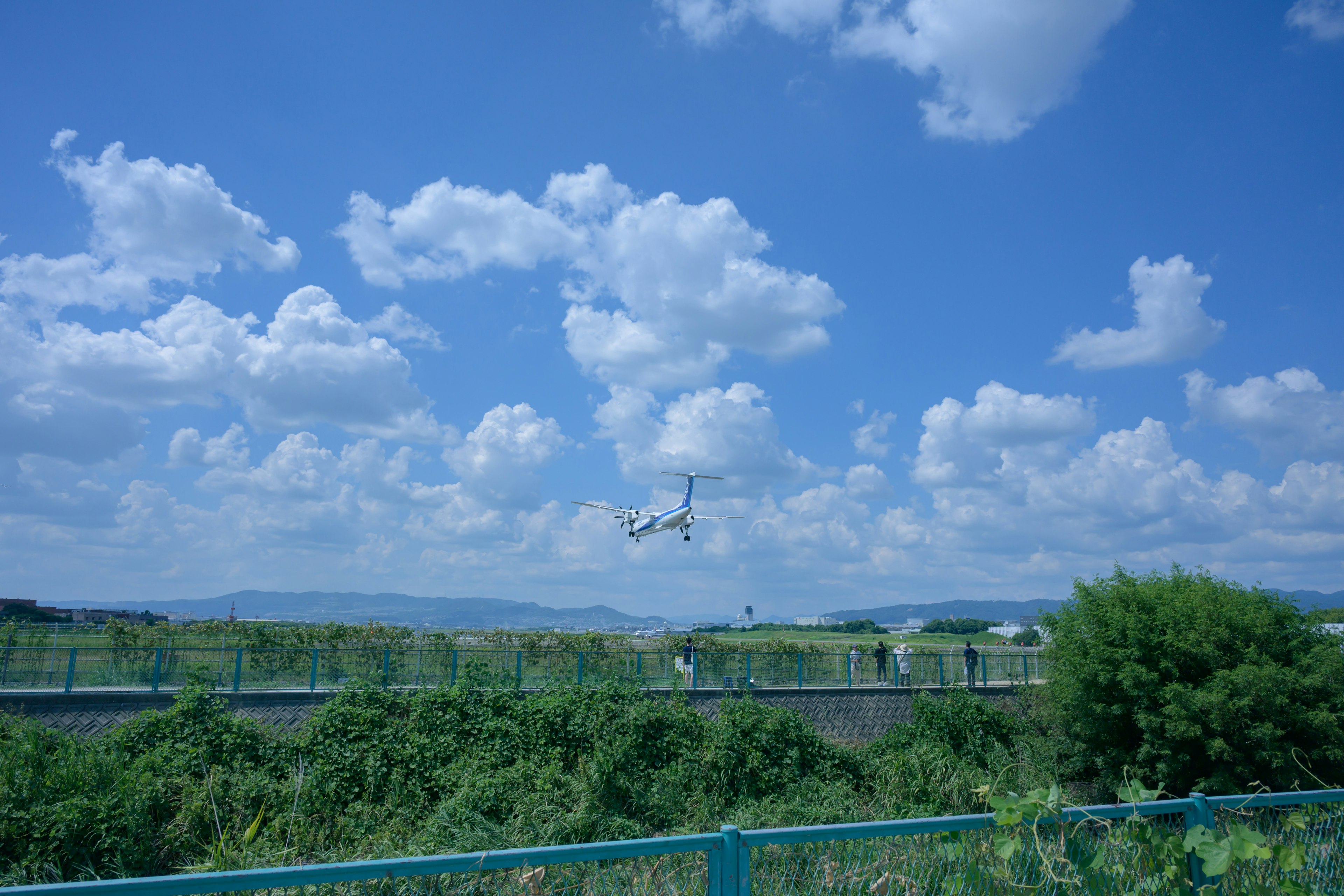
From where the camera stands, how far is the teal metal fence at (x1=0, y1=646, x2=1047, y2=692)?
19.9 m

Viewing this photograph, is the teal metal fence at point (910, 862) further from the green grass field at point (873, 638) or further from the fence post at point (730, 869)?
the green grass field at point (873, 638)

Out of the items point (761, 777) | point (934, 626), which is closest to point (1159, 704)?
point (761, 777)

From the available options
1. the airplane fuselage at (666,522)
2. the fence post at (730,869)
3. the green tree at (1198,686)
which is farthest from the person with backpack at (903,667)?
the fence post at (730,869)

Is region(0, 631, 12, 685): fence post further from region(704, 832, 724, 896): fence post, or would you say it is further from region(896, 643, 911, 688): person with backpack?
region(896, 643, 911, 688): person with backpack

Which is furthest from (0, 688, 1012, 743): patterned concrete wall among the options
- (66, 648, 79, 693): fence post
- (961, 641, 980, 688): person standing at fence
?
(961, 641, 980, 688): person standing at fence

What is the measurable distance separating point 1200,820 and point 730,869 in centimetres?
251

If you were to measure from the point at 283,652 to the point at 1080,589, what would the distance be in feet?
70.8

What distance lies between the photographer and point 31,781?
46.2ft

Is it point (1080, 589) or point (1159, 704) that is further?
point (1080, 589)

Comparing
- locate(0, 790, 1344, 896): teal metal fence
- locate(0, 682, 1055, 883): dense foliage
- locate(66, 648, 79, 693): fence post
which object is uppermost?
locate(0, 790, 1344, 896): teal metal fence

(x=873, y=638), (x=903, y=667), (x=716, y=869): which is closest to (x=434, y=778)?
(x=716, y=869)

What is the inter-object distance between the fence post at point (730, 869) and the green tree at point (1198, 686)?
19036mm

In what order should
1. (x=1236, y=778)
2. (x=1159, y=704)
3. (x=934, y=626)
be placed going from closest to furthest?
1. (x=1236, y=778)
2. (x=1159, y=704)
3. (x=934, y=626)

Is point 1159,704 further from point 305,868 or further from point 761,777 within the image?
point 305,868
